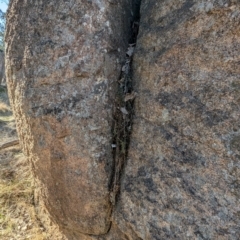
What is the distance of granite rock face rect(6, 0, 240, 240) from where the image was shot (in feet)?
3.84

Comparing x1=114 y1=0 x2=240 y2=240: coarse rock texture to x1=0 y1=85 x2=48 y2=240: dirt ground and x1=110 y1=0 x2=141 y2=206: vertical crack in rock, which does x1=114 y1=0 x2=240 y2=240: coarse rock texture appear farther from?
x1=0 y1=85 x2=48 y2=240: dirt ground

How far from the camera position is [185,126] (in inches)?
50.1

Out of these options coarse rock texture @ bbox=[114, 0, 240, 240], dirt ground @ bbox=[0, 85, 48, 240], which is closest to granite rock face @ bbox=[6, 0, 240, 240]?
coarse rock texture @ bbox=[114, 0, 240, 240]

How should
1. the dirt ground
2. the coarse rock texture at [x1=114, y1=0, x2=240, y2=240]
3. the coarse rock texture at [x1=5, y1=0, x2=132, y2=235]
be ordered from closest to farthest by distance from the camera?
the coarse rock texture at [x1=114, y1=0, x2=240, y2=240] → the coarse rock texture at [x1=5, y1=0, x2=132, y2=235] → the dirt ground

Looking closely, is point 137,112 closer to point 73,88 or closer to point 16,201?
point 73,88

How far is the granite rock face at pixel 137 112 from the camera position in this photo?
117 cm

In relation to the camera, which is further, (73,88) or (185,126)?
(73,88)

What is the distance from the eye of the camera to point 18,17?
1648mm

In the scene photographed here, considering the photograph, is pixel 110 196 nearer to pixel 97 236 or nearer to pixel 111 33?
pixel 97 236

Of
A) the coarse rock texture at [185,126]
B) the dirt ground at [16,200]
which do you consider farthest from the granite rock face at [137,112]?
the dirt ground at [16,200]

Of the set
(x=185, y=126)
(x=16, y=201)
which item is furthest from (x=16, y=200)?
(x=185, y=126)

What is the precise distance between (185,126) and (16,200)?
2.08 meters

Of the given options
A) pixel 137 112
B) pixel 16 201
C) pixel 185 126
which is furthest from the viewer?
pixel 16 201

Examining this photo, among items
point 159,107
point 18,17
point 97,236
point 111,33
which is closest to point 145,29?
point 111,33
